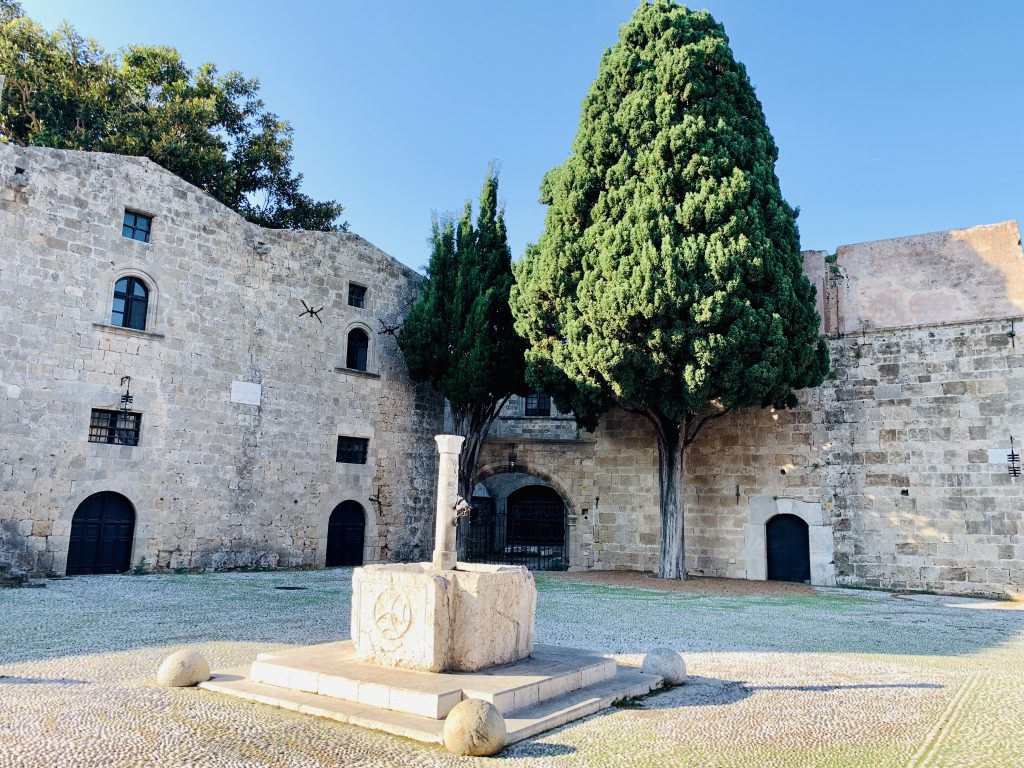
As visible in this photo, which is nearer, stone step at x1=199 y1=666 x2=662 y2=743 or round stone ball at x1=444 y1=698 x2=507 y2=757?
round stone ball at x1=444 y1=698 x2=507 y2=757

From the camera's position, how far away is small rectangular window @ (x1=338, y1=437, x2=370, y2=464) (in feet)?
56.4

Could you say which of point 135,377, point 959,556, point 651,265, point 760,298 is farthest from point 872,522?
point 135,377

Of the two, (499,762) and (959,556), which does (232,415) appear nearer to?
(499,762)

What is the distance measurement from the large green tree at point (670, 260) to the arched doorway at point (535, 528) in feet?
19.7

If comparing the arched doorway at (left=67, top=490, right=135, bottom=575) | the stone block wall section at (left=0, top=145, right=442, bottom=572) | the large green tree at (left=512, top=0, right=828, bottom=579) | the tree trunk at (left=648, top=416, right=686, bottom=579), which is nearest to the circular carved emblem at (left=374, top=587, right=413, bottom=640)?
the large green tree at (left=512, top=0, right=828, bottom=579)

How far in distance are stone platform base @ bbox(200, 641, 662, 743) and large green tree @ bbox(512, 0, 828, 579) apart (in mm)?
8642

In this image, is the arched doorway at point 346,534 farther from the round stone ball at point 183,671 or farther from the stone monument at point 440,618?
the stone monument at point 440,618

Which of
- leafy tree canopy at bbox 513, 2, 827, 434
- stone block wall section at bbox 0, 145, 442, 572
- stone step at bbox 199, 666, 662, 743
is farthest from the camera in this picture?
leafy tree canopy at bbox 513, 2, 827, 434

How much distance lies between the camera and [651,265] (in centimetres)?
1375

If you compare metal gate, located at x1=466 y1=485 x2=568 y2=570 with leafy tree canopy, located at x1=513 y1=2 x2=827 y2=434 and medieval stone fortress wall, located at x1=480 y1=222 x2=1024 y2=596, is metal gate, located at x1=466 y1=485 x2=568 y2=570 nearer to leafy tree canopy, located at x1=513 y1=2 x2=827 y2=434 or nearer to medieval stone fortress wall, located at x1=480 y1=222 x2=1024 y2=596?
medieval stone fortress wall, located at x1=480 y1=222 x2=1024 y2=596

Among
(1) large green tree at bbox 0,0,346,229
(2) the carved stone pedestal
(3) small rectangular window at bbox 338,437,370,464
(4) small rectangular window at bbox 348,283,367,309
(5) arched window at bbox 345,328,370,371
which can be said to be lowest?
(2) the carved stone pedestal

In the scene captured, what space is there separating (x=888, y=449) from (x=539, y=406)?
9.59 metres

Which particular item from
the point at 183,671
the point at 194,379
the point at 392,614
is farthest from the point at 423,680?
the point at 194,379

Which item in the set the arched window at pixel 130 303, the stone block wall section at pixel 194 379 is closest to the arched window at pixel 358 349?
the stone block wall section at pixel 194 379
